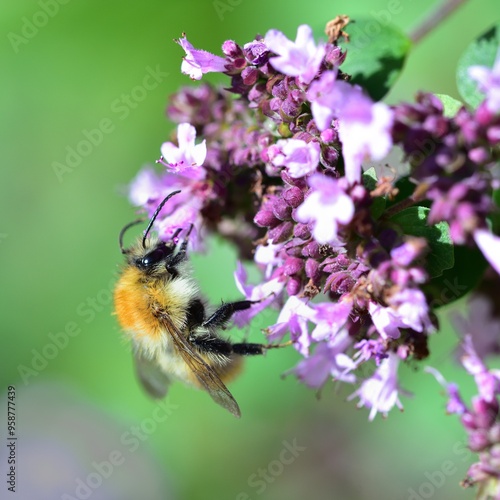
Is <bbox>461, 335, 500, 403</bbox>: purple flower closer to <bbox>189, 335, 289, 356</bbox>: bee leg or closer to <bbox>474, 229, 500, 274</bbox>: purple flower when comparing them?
<bbox>474, 229, 500, 274</bbox>: purple flower

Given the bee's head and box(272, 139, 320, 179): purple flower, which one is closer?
box(272, 139, 320, 179): purple flower

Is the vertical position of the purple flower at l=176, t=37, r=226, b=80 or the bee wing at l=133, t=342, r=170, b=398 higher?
the purple flower at l=176, t=37, r=226, b=80

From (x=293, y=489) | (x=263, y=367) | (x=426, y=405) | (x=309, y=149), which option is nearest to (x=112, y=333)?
(x=263, y=367)

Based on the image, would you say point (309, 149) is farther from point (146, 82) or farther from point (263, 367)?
point (146, 82)

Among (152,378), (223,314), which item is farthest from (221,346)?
(152,378)

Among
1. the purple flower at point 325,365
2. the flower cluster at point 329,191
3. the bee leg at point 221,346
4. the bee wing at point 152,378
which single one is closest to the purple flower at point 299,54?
the flower cluster at point 329,191

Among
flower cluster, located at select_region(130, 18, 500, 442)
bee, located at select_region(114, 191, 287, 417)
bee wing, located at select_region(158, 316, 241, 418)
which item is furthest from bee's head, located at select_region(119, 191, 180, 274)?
bee wing, located at select_region(158, 316, 241, 418)
